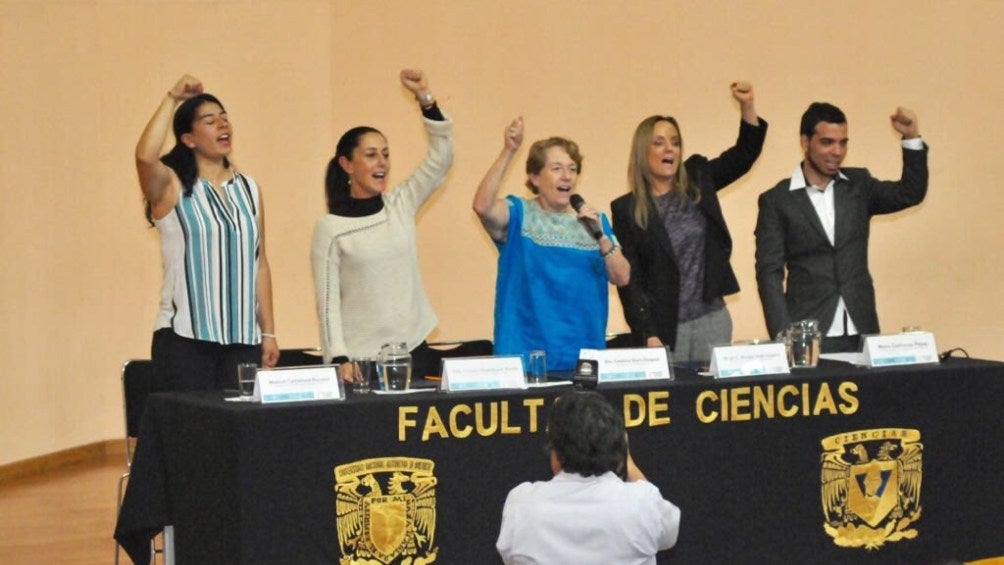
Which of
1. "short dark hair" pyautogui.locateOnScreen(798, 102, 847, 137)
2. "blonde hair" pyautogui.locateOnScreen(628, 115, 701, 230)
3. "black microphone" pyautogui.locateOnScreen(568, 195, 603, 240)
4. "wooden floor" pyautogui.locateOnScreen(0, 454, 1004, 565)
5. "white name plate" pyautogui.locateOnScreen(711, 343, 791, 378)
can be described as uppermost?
"short dark hair" pyautogui.locateOnScreen(798, 102, 847, 137)

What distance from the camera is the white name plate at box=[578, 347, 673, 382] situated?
4.04 meters

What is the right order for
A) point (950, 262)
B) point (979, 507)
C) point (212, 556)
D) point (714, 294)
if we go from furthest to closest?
point (950, 262)
point (714, 294)
point (979, 507)
point (212, 556)

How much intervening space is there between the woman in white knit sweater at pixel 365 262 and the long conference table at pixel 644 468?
0.57 meters

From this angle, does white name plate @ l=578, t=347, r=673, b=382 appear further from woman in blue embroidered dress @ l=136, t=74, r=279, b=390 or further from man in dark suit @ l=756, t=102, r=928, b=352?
woman in blue embroidered dress @ l=136, t=74, r=279, b=390

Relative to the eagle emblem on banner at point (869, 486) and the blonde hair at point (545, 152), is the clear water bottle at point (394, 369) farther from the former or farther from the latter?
the eagle emblem on banner at point (869, 486)

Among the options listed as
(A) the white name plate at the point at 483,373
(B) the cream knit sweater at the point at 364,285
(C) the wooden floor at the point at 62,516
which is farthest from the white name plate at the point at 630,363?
(C) the wooden floor at the point at 62,516

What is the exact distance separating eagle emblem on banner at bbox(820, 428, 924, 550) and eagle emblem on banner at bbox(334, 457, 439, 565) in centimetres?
122

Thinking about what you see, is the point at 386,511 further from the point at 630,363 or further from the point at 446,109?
the point at 446,109

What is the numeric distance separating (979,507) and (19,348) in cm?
512

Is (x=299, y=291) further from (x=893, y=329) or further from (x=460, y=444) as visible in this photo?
(x=460, y=444)

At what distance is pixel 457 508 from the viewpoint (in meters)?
3.83

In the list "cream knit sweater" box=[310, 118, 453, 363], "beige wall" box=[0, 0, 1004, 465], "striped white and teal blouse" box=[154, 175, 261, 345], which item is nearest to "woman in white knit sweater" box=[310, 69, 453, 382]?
"cream knit sweater" box=[310, 118, 453, 363]

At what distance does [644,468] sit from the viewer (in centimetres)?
399

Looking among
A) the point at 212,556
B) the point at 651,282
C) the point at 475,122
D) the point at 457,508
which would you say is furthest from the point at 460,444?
the point at 475,122
